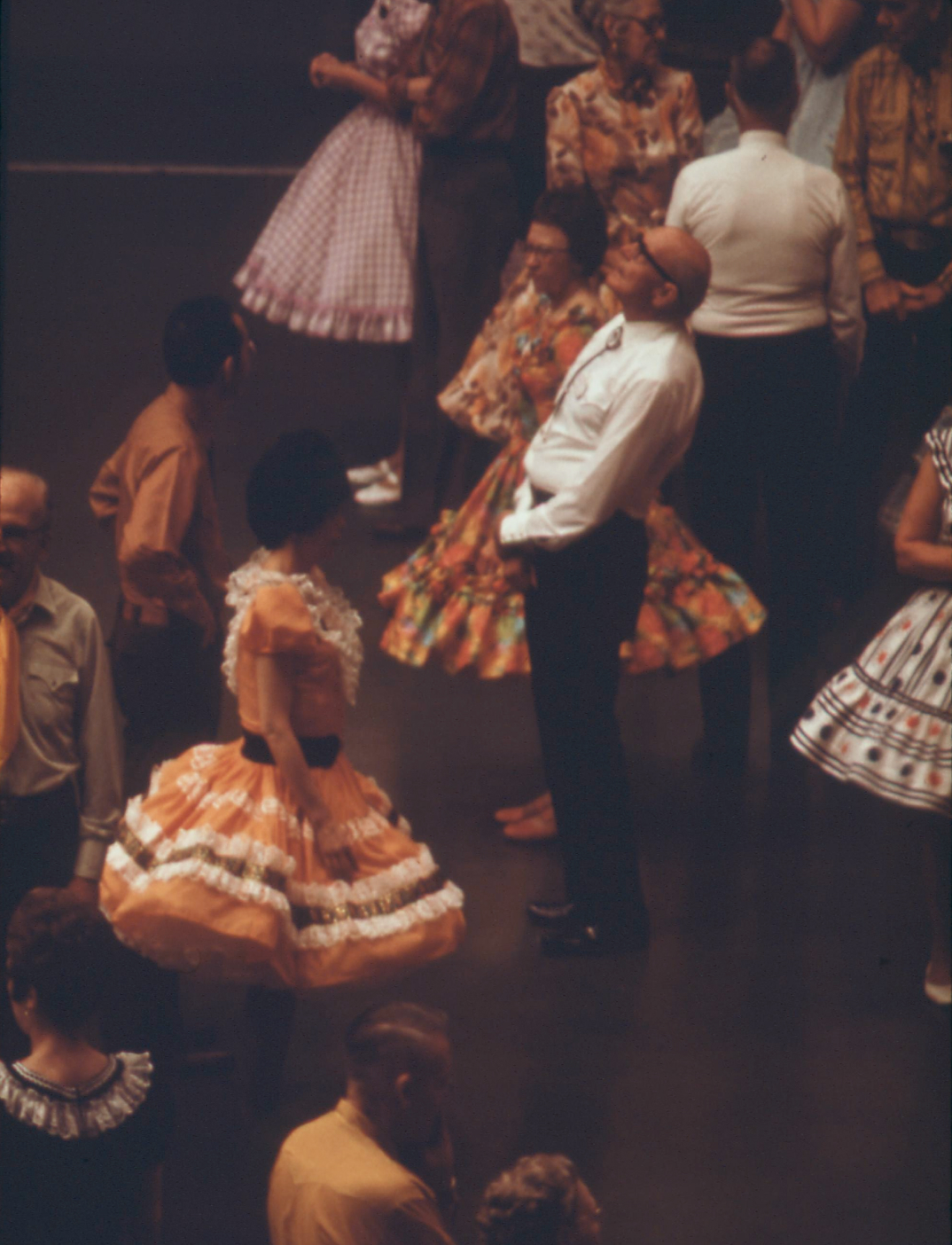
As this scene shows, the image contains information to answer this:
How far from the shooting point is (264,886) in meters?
3.33

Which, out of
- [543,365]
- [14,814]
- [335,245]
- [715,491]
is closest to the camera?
[14,814]

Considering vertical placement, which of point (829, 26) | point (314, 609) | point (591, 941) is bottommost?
point (591, 941)

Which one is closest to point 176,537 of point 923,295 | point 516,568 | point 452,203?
point 516,568

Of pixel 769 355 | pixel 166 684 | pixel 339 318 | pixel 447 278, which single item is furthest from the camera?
pixel 339 318

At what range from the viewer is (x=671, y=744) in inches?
216

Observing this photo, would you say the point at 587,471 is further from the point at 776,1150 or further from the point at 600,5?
the point at 600,5

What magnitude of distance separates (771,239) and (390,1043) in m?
2.97

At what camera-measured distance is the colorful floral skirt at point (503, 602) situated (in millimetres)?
4828

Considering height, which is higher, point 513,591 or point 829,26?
point 829,26

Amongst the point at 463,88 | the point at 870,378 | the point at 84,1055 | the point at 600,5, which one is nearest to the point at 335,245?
the point at 463,88

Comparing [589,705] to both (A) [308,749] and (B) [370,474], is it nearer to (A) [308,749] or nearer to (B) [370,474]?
(A) [308,749]

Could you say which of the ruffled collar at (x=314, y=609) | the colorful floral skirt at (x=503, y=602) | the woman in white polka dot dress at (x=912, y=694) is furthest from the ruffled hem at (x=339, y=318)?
the ruffled collar at (x=314, y=609)

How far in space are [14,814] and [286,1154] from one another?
1.06 meters

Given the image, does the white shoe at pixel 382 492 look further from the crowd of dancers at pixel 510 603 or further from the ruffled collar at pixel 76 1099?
the ruffled collar at pixel 76 1099
